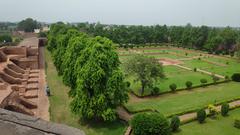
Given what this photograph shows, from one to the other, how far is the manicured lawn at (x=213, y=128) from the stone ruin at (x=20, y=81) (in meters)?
9.89

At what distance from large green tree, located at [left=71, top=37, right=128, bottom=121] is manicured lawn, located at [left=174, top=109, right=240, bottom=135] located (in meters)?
4.37

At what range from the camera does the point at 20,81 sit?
21.2 m

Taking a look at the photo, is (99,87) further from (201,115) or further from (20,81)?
(20,81)

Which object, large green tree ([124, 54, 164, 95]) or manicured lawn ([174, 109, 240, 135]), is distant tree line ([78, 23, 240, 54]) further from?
manicured lawn ([174, 109, 240, 135])

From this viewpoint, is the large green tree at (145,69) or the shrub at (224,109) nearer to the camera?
the shrub at (224,109)

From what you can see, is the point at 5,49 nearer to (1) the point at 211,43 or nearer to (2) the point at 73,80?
(2) the point at 73,80

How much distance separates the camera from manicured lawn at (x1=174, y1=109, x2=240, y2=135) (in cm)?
1373

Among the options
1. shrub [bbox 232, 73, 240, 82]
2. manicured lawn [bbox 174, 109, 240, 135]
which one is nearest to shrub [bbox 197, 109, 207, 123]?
manicured lawn [bbox 174, 109, 240, 135]

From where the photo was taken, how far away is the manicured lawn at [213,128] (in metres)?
13.7

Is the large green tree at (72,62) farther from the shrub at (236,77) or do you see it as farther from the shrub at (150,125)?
the shrub at (236,77)

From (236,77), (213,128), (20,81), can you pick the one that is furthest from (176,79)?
(20,81)

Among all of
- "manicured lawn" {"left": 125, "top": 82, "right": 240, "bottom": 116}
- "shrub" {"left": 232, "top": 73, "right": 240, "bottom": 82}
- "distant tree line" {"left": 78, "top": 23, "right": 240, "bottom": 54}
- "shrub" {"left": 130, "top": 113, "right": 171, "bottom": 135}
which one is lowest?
"manicured lawn" {"left": 125, "top": 82, "right": 240, "bottom": 116}

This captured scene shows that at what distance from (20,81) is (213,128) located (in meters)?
16.6

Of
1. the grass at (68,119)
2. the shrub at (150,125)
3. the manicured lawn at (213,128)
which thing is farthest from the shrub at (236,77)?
the grass at (68,119)
